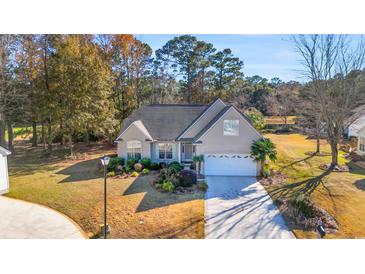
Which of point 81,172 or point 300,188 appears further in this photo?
point 81,172

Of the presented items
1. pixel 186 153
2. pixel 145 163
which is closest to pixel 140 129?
pixel 145 163

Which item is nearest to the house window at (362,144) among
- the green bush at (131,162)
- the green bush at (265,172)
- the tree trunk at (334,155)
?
the tree trunk at (334,155)

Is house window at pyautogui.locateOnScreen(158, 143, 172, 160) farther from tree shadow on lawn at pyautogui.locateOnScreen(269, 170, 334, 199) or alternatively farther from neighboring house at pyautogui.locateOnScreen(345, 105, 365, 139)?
neighboring house at pyautogui.locateOnScreen(345, 105, 365, 139)

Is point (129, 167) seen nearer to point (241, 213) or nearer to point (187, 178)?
point (187, 178)

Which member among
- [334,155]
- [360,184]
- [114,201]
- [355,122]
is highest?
[355,122]

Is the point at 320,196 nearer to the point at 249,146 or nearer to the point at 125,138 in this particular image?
the point at 249,146
